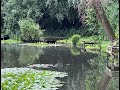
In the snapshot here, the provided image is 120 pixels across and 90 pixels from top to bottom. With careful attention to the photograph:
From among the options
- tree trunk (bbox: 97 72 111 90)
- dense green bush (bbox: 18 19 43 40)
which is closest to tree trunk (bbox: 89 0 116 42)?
tree trunk (bbox: 97 72 111 90)

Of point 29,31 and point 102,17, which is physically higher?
point 102,17

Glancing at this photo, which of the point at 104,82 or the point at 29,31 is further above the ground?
the point at 29,31

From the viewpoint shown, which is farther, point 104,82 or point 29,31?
point 29,31

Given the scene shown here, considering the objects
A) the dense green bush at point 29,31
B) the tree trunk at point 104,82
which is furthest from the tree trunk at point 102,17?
the dense green bush at point 29,31

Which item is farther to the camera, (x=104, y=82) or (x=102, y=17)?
(x=102, y=17)

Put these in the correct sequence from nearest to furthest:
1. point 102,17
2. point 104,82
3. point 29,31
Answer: point 104,82
point 102,17
point 29,31

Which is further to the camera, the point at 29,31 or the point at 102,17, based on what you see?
the point at 29,31

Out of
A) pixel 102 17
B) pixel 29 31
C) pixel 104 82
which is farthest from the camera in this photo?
pixel 29 31

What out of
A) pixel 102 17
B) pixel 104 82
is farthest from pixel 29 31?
pixel 104 82

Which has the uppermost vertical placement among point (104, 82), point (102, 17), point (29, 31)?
point (102, 17)

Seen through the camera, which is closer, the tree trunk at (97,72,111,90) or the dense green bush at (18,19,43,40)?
the tree trunk at (97,72,111,90)

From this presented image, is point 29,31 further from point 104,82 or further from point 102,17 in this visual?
point 104,82

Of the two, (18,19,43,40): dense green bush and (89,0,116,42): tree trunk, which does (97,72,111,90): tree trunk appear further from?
(18,19,43,40): dense green bush

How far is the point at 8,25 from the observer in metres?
41.3
